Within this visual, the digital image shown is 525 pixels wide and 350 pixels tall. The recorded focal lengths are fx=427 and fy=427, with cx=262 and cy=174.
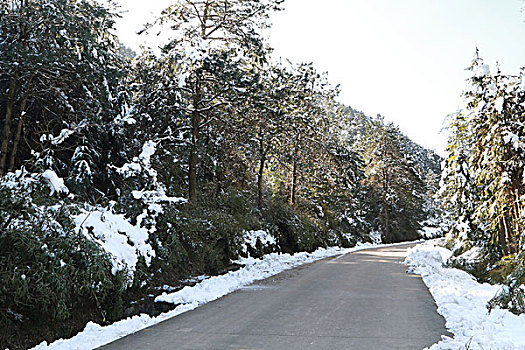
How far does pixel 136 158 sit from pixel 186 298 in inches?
130

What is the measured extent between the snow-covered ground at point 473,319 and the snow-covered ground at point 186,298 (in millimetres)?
4045

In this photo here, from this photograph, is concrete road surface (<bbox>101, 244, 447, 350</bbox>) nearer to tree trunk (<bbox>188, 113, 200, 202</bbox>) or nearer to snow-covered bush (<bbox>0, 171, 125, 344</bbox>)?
snow-covered bush (<bbox>0, 171, 125, 344</bbox>)

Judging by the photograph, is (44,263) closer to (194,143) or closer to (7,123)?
(7,123)

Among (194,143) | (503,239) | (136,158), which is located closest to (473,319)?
(503,239)

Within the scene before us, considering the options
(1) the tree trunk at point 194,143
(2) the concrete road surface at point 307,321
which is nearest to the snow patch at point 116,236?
(2) the concrete road surface at point 307,321

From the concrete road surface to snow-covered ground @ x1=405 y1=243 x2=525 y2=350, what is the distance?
0.73 ft

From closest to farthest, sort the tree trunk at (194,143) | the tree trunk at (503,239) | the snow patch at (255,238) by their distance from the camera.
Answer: the tree trunk at (503,239) < the tree trunk at (194,143) < the snow patch at (255,238)

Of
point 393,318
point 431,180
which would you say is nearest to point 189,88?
point 393,318

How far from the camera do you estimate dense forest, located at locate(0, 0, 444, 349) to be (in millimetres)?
5879

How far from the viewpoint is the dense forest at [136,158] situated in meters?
5.88

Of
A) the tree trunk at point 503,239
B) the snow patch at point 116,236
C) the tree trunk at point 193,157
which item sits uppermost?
the tree trunk at point 193,157

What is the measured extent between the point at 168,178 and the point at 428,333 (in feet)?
32.6

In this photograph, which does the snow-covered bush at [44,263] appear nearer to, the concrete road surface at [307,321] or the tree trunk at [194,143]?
the concrete road surface at [307,321]

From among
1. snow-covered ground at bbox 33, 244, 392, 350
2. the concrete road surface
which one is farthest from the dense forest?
the concrete road surface
